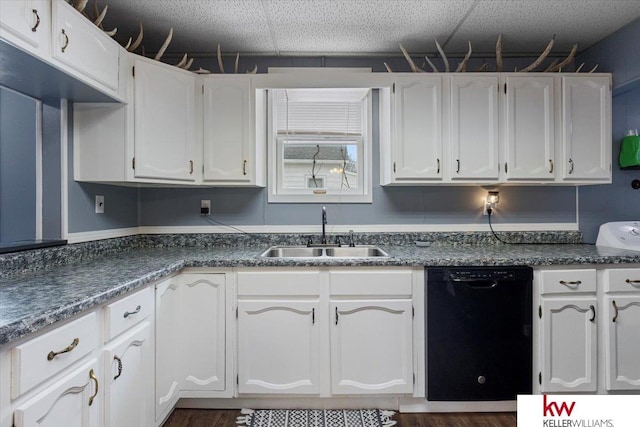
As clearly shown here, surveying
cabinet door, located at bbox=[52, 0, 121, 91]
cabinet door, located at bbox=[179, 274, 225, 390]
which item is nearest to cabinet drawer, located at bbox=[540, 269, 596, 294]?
cabinet door, located at bbox=[179, 274, 225, 390]

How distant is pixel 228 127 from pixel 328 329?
147cm

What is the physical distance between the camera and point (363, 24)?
7.16ft

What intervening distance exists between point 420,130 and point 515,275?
107 centimetres

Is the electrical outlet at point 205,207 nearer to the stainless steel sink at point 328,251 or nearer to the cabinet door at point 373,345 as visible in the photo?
the stainless steel sink at point 328,251

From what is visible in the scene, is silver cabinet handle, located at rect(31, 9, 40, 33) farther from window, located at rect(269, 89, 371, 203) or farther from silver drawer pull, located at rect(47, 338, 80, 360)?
window, located at rect(269, 89, 371, 203)

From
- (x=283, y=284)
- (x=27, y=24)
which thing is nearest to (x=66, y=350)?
(x=283, y=284)

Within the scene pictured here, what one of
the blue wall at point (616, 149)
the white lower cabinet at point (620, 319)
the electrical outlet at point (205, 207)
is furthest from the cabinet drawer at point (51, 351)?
the blue wall at point (616, 149)

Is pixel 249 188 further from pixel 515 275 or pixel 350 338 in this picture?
pixel 515 275

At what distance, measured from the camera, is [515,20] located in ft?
7.11

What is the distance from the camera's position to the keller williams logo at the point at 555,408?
5.19ft

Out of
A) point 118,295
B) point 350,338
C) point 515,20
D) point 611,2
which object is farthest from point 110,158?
point 611,2

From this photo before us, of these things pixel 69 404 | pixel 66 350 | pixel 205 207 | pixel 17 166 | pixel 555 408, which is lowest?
pixel 555 408

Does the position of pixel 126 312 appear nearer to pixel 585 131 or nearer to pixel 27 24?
pixel 27 24

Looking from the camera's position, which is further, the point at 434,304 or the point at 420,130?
the point at 420,130
